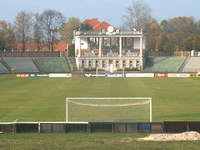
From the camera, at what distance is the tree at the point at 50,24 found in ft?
420

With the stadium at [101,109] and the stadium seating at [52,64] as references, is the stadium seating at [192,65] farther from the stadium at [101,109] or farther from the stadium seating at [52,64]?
the stadium seating at [52,64]

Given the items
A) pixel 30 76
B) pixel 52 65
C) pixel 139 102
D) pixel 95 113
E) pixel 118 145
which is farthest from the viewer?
pixel 52 65

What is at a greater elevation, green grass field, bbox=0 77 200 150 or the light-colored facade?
the light-colored facade

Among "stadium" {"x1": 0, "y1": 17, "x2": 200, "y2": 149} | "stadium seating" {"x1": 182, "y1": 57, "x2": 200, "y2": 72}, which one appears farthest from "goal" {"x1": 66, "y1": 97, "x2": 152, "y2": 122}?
"stadium seating" {"x1": 182, "y1": 57, "x2": 200, "y2": 72}

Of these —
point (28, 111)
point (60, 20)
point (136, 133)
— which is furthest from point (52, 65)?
point (136, 133)

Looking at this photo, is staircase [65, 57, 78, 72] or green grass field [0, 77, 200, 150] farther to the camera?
staircase [65, 57, 78, 72]

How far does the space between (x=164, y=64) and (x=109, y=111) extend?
256ft

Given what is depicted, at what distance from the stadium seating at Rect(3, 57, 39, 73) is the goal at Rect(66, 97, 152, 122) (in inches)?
2586

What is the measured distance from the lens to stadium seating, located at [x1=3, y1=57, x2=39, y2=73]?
319ft

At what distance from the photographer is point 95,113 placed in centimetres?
2844

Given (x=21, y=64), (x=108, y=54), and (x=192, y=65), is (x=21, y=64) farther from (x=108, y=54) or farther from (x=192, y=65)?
(x=192, y=65)

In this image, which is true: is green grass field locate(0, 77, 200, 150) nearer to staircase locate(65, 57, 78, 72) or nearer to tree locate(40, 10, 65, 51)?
staircase locate(65, 57, 78, 72)

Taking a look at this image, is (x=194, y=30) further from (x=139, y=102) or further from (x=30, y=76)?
(x=139, y=102)

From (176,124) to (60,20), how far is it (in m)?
114
